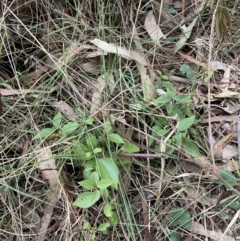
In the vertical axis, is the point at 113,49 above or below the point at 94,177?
above

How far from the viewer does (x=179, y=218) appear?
1.42m

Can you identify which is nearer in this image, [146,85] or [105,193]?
[105,193]

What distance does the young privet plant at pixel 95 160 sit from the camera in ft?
4.43

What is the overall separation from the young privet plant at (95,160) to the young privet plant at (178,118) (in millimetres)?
120

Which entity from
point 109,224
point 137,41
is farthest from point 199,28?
point 109,224

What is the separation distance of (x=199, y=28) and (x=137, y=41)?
9.3 inches

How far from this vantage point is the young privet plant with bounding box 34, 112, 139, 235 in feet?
4.43

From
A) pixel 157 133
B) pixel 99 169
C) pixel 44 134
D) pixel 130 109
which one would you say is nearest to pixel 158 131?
pixel 157 133

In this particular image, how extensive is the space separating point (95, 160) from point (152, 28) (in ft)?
1.91

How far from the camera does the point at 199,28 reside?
1.77m

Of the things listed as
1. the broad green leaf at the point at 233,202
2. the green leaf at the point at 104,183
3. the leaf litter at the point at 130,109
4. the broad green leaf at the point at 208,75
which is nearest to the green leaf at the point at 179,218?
the leaf litter at the point at 130,109

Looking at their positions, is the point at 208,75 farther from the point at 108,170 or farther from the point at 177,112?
the point at 108,170

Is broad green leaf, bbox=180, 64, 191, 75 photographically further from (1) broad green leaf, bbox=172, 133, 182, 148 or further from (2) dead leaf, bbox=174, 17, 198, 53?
(1) broad green leaf, bbox=172, 133, 182, 148

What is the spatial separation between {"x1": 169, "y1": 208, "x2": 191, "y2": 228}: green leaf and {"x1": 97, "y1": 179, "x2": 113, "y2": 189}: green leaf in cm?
22
